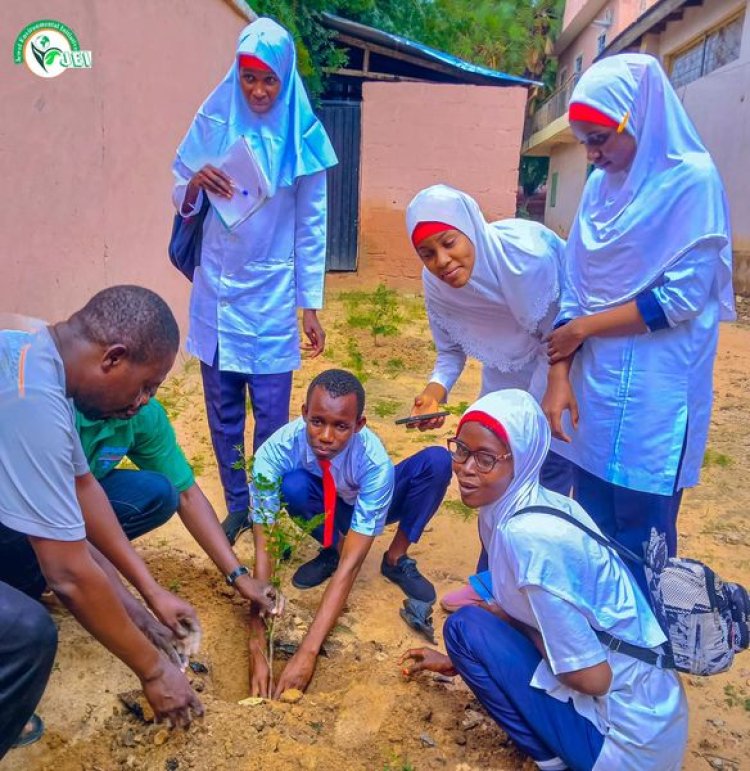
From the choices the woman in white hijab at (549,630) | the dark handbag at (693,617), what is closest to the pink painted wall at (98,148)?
the woman in white hijab at (549,630)

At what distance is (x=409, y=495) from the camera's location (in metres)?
3.29

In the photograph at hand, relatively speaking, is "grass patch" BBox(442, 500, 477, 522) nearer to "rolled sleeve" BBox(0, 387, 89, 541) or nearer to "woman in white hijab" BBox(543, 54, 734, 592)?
"woman in white hijab" BBox(543, 54, 734, 592)

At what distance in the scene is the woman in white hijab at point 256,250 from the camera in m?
3.27

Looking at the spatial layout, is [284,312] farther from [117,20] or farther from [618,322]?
[117,20]

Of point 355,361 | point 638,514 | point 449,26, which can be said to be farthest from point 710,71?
point 638,514

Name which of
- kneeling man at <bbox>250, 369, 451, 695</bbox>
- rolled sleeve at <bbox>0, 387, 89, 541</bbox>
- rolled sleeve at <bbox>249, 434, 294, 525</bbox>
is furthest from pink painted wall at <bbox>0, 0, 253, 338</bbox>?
rolled sleeve at <bbox>0, 387, 89, 541</bbox>

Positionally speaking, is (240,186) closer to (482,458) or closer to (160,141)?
(482,458)

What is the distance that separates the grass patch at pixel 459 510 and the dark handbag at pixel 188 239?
187cm

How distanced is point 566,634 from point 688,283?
109 cm

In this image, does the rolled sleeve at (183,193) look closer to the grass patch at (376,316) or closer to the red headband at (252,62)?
the red headband at (252,62)

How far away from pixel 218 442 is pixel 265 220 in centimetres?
104

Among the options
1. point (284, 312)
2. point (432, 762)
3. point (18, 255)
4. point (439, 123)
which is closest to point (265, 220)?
point (284, 312)

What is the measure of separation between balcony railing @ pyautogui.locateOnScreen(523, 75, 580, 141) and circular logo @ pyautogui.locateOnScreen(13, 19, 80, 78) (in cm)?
1487

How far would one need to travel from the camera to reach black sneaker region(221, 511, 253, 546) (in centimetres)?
353
